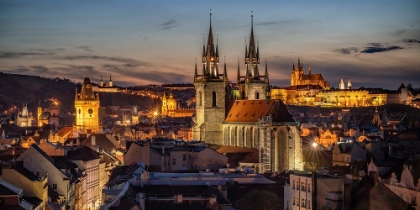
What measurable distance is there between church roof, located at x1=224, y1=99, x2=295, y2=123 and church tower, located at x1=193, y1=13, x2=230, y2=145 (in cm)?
129

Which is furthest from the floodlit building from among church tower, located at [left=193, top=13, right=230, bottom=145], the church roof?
church tower, located at [left=193, top=13, right=230, bottom=145]

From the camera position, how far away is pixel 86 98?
13412 cm

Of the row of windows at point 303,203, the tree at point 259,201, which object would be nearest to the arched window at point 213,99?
the tree at point 259,201

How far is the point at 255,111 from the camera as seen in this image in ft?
290

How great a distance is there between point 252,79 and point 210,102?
5.85 metres

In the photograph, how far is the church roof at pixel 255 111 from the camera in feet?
266

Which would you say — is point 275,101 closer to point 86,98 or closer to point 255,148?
point 255,148

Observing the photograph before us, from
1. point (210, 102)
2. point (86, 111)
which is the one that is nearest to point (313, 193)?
point (210, 102)

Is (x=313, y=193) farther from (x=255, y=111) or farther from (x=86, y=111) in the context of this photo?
(x=86, y=111)

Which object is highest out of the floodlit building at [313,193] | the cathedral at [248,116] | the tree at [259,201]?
the cathedral at [248,116]

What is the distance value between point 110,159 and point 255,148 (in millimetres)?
13205

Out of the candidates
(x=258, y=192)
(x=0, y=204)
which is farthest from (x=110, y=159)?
(x=0, y=204)

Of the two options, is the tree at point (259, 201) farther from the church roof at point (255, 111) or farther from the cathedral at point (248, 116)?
the church roof at point (255, 111)

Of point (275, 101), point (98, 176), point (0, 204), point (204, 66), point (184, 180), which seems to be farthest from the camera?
point (204, 66)
